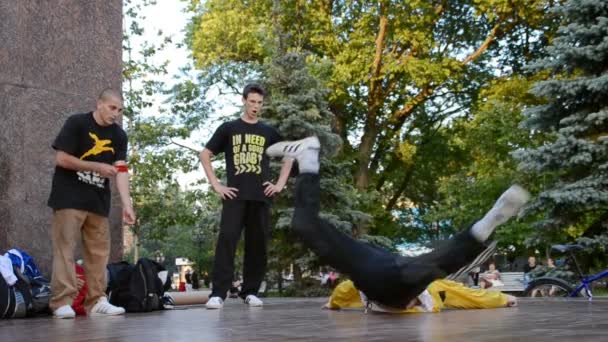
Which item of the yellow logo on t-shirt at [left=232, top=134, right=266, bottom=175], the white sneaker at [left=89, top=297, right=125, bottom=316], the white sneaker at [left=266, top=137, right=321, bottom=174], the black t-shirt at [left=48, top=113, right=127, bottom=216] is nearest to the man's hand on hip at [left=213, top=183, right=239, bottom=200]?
the yellow logo on t-shirt at [left=232, top=134, right=266, bottom=175]

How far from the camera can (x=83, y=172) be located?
6586 mm

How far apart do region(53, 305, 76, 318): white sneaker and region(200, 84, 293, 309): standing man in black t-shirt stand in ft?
5.01

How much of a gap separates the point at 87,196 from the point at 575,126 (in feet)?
37.4

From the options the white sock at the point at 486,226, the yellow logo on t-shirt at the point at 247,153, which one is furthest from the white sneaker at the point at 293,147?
the white sock at the point at 486,226

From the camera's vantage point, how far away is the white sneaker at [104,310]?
22.1 ft

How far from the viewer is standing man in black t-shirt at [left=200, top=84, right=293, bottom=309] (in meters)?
7.49

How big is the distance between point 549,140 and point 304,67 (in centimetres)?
766

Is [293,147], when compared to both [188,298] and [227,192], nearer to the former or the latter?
[227,192]

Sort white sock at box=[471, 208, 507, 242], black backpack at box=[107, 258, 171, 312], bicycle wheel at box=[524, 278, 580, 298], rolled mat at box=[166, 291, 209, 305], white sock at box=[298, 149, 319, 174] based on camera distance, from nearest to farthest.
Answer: white sock at box=[471, 208, 507, 242] → white sock at box=[298, 149, 319, 174] → black backpack at box=[107, 258, 171, 312] → rolled mat at box=[166, 291, 209, 305] → bicycle wheel at box=[524, 278, 580, 298]

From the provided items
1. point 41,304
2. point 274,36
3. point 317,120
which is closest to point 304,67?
point 317,120

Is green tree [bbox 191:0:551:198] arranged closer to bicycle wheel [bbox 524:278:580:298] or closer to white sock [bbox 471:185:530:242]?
bicycle wheel [bbox 524:278:580:298]

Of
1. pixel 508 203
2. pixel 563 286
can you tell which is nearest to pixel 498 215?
pixel 508 203

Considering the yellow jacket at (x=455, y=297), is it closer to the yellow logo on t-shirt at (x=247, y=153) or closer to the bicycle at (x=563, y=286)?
the yellow logo on t-shirt at (x=247, y=153)

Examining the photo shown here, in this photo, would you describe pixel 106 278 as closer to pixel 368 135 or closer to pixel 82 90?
pixel 82 90
